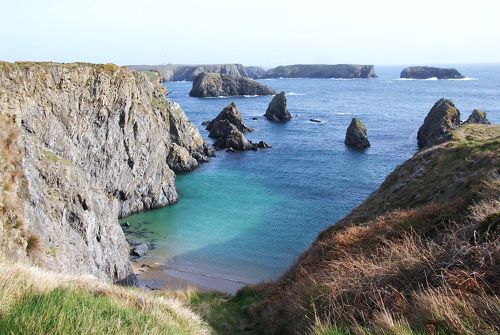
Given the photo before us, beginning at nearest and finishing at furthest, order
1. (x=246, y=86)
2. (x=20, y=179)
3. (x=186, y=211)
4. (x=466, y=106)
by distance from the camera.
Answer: (x=20, y=179), (x=186, y=211), (x=466, y=106), (x=246, y=86)

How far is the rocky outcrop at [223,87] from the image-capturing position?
625ft

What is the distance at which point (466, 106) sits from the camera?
128500mm

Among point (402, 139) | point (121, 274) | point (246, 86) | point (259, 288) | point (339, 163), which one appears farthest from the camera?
point (246, 86)

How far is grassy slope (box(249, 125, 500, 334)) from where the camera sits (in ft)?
21.3

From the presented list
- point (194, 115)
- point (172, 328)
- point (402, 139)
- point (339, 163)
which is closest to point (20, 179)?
point (172, 328)

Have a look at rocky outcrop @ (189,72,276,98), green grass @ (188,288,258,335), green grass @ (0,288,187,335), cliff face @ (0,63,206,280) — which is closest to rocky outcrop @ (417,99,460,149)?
cliff face @ (0,63,206,280)

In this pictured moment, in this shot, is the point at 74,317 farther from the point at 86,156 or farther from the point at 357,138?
the point at 357,138

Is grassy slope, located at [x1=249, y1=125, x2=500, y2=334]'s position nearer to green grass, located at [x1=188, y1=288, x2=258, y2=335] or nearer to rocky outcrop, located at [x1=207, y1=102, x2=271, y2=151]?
green grass, located at [x1=188, y1=288, x2=258, y2=335]

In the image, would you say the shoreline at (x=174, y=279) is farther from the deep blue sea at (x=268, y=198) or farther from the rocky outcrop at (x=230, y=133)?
the rocky outcrop at (x=230, y=133)

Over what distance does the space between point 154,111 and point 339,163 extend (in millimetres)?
31413

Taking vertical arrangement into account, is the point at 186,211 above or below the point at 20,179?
below

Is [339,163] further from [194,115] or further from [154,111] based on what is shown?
[194,115]

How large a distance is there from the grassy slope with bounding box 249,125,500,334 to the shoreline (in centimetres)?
1517

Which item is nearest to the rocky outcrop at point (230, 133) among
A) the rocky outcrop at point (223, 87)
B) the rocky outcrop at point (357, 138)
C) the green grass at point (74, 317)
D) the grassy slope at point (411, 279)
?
the rocky outcrop at point (357, 138)
